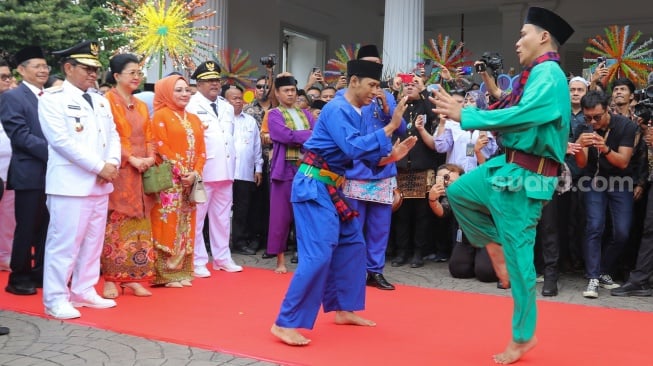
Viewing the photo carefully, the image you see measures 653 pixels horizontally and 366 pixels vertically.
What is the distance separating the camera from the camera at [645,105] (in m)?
5.40

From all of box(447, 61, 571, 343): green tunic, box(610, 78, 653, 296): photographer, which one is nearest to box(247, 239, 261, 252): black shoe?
box(610, 78, 653, 296): photographer

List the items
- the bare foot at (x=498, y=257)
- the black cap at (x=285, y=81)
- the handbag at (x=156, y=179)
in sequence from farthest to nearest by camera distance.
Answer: the black cap at (x=285, y=81) → the handbag at (x=156, y=179) → the bare foot at (x=498, y=257)

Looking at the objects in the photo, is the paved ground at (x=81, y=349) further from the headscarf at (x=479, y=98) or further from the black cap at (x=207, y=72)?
the black cap at (x=207, y=72)

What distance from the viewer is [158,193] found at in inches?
209

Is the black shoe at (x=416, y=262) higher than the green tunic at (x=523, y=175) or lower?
lower

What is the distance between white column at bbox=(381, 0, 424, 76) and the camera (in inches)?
370

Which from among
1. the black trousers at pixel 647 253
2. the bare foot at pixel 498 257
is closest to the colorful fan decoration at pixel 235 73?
the black trousers at pixel 647 253

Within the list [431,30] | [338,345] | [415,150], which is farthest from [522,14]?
[338,345]

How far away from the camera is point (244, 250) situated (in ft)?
24.0

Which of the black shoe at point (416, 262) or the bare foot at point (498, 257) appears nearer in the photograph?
the bare foot at point (498, 257)

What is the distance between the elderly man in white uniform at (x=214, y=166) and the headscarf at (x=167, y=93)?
13.0 inches

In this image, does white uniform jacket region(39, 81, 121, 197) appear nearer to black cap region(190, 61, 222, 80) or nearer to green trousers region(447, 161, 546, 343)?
black cap region(190, 61, 222, 80)

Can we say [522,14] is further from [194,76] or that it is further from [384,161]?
[384,161]

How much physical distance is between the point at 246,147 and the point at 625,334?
430cm
